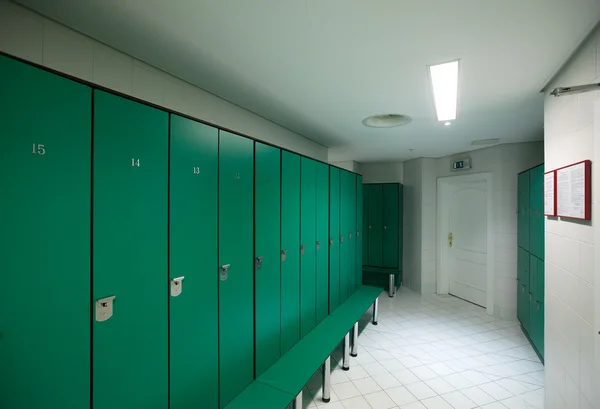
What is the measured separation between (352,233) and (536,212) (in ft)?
7.60

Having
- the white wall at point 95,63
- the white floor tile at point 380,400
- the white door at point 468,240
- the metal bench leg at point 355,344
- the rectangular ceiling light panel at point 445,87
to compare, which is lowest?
the white floor tile at point 380,400

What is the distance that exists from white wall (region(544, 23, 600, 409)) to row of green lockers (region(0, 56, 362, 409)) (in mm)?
2068

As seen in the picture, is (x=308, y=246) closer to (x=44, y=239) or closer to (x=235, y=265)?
(x=235, y=265)

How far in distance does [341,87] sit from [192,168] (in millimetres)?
1396

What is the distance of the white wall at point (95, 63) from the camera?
1403mm

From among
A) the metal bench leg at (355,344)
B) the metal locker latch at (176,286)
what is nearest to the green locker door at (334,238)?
the metal bench leg at (355,344)

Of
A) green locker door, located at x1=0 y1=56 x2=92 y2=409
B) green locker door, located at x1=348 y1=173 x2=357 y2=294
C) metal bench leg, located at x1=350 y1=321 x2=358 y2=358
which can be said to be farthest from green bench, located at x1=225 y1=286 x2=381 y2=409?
green locker door, located at x1=0 y1=56 x2=92 y2=409

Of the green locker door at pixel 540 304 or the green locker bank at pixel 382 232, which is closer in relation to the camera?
the green locker door at pixel 540 304

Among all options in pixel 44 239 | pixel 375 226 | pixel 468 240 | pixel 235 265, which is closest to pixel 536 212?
pixel 468 240

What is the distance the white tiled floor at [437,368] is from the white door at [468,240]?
29.1 inches

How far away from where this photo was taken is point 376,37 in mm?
1605

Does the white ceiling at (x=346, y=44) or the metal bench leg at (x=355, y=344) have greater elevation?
the white ceiling at (x=346, y=44)

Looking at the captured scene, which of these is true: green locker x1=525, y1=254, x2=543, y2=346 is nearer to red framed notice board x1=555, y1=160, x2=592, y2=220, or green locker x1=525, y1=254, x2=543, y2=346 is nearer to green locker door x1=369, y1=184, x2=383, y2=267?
red framed notice board x1=555, y1=160, x2=592, y2=220

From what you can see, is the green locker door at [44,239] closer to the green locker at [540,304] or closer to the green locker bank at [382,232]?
the green locker at [540,304]
